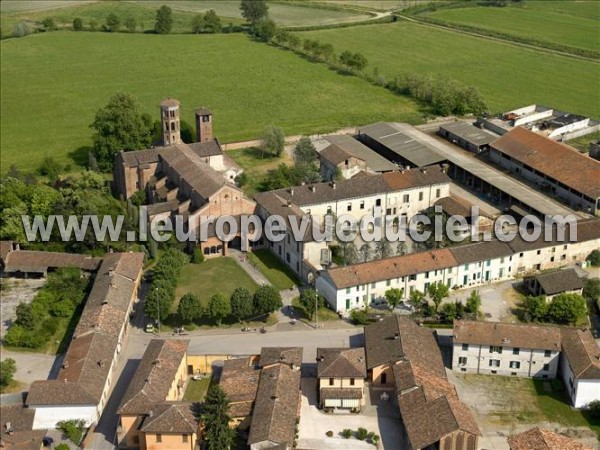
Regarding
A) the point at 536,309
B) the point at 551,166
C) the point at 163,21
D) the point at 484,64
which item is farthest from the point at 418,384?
the point at 163,21

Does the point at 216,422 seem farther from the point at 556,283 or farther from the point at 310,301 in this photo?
the point at 556,283

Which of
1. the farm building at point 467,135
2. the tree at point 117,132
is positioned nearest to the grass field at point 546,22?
the farm building at point 467,135

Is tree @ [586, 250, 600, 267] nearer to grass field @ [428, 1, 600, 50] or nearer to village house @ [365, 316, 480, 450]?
village house @ [365, 316, 480, 450]

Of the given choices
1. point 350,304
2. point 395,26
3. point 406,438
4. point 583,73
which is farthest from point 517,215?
point 395,26

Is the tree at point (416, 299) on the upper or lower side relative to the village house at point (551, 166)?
lower

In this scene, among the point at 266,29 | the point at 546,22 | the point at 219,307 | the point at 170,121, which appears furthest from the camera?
the point at 546,22

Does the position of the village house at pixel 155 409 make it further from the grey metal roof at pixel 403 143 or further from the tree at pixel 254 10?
the tree at pixel 254 10
